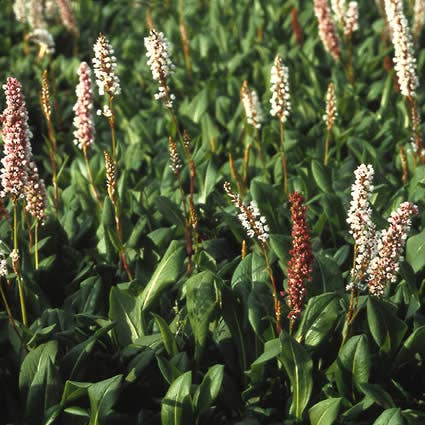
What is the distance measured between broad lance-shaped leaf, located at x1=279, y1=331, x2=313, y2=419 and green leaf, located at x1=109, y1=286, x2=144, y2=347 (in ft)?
2.96

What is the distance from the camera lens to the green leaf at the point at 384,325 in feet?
14.4

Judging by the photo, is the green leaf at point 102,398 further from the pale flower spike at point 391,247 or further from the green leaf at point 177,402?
the pale flower spike at point 391,247

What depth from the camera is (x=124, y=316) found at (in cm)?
476

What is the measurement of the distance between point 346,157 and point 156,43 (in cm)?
263

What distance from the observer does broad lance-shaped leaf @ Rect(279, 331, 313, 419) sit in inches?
166

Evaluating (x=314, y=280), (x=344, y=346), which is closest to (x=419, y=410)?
(x=344, y=346)

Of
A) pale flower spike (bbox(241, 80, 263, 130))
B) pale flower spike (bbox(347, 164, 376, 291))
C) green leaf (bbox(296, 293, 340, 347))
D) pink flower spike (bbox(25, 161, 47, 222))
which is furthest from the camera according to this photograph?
pale flower spike (bbox(241, 80, 263, 130))

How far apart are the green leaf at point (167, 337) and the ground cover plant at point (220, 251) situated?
0.04ft

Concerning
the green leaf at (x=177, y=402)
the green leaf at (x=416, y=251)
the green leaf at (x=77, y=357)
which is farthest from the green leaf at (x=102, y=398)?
the green leaf at (x=416, y=251)

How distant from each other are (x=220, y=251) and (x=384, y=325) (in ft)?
4.98

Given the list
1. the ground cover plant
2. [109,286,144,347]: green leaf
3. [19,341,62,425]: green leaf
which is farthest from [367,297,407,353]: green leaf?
[19,341,62,425]: green leaf

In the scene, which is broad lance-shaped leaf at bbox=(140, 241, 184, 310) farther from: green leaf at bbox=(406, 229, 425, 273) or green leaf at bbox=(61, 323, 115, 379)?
green leaf at bbox=(406, 229, 425, 273)

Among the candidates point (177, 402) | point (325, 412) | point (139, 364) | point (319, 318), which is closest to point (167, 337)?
point (139, 364)

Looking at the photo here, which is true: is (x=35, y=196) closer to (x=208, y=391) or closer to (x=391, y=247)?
(x=208, y=391)
